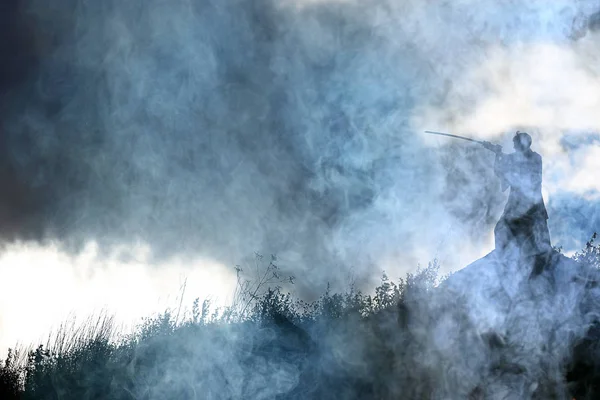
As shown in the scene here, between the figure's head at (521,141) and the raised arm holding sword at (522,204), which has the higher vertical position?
the figure's head at (521,141)

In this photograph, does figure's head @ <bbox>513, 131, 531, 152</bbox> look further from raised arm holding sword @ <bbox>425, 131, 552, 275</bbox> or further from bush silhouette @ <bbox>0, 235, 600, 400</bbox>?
bush silhouette @ <bbox>0, 235, 600, 400</bbox>

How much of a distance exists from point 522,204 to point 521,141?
1018 mm

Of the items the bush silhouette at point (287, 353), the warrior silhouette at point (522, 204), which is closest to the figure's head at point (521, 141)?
the warrior silhouette at point (522, 204)

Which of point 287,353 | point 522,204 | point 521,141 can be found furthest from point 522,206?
point 287,353

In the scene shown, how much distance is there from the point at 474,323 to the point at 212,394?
18.0 ft

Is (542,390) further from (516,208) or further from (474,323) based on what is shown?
(516,208)

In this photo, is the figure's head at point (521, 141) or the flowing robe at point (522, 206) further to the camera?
the figure's head at point (521, 141)

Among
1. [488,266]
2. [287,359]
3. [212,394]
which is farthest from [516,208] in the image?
[212,394]

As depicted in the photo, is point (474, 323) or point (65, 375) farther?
point (65, 375)

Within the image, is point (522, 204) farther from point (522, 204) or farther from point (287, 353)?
point (287, 353)

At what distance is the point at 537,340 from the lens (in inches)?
321

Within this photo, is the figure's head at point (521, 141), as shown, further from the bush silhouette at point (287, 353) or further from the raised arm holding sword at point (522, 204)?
the bush silhouette at point (287, 353)

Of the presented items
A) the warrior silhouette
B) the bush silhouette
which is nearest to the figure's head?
the warrior silhouette

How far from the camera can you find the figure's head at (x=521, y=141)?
8.79m
